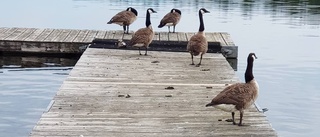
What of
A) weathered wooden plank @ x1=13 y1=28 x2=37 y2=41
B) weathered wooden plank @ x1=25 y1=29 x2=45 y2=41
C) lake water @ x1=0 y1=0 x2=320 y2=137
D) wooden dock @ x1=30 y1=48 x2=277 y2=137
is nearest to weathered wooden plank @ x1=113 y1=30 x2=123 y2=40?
lake water @ x1=0 y1=0 x2=320 y2=137

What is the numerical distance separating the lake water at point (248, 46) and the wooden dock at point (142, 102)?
61.9 inches

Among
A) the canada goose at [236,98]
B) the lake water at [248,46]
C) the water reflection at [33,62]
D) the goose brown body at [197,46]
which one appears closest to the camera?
the canada goose at [236,98]

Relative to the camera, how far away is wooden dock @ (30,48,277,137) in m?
11.0

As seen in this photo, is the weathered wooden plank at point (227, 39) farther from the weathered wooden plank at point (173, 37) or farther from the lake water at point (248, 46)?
the weathered wooden plank at point (173, 37)

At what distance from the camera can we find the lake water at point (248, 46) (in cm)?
1648

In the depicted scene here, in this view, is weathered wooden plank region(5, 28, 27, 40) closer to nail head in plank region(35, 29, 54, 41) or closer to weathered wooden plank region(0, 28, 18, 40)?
weathered wooden plank region(0, 28, 18, 40)

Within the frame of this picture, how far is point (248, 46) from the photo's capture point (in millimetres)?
30078

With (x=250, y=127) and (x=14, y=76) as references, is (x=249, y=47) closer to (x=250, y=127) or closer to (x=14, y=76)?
(x=14, y=76)

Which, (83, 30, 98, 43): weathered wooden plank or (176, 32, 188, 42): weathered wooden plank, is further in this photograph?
(176, 32, 188, 42): weathered wooden plank

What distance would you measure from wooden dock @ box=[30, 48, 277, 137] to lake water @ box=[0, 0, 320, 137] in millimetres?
1574

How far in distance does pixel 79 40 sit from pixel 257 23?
19.7 m

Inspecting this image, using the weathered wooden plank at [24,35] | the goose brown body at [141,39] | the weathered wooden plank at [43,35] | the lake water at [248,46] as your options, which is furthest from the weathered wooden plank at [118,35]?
the goose brown body at [141,39]

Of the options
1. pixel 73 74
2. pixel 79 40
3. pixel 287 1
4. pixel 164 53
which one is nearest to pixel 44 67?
pixel 79 40

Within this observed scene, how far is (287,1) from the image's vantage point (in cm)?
6047
